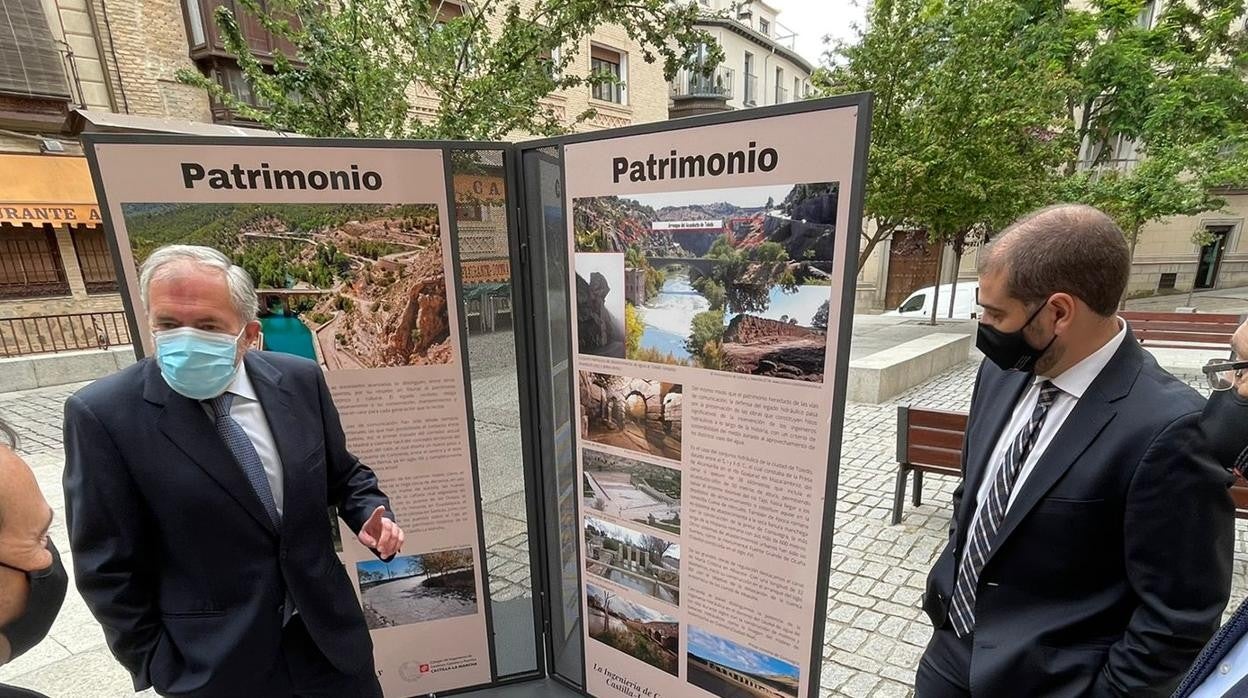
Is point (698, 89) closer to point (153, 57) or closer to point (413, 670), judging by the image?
point (153, 57)

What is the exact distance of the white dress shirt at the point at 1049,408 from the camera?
1512 mm

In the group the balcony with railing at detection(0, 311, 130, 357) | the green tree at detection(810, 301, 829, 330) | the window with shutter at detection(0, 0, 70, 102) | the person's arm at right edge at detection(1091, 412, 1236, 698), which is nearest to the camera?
the person's arm at right edge at detection(1091, 412, 1236, 698)

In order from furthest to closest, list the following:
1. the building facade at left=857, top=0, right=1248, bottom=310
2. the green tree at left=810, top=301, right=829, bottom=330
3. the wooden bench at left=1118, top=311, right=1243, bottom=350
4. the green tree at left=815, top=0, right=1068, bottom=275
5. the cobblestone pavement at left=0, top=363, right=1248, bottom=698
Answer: the building facade at left=857, top=0, right=1248, bottom=310
the wooden bench at left=1118, top=311, right=1243, bottom=350
the green tree at left=815, top=0, right=1068, bottom=275
the cobblestone pavement at left=0, top=363, right=1248, bottom=698
the green tree at left=810, top=301, right=829, bottom=330

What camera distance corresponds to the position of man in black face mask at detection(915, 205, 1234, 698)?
132cm

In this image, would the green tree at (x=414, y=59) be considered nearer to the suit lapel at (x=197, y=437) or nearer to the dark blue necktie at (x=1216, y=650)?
the suit lapel at (x=197, y=437)

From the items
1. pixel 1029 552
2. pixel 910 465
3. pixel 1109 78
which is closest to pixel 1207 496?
pixel 1029 552

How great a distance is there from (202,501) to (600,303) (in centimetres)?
137

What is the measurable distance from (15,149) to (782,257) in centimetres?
1559

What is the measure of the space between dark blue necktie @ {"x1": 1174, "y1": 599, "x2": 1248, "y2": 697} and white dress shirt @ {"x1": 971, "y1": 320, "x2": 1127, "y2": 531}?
1.54 feet

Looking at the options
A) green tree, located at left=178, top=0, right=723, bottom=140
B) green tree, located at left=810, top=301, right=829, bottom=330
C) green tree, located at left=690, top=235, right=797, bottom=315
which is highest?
green tree, located at left=178, top=0, right=723, bottom=140

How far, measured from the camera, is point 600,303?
6.88 feet

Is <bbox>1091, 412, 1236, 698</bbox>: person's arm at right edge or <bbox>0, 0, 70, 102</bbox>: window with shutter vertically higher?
<bbox>0, 0, 70, 102</bbox>: window with shutter

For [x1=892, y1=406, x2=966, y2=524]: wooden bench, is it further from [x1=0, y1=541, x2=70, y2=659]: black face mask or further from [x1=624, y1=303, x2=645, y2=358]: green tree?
[x1=0, y1=541, x2=70, y2=659]: black face mask

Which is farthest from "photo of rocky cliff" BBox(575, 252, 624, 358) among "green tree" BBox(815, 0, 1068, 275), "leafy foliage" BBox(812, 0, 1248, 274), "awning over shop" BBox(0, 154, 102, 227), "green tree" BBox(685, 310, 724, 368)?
"awning over shop" BBox(0, 154, 102, 227)
